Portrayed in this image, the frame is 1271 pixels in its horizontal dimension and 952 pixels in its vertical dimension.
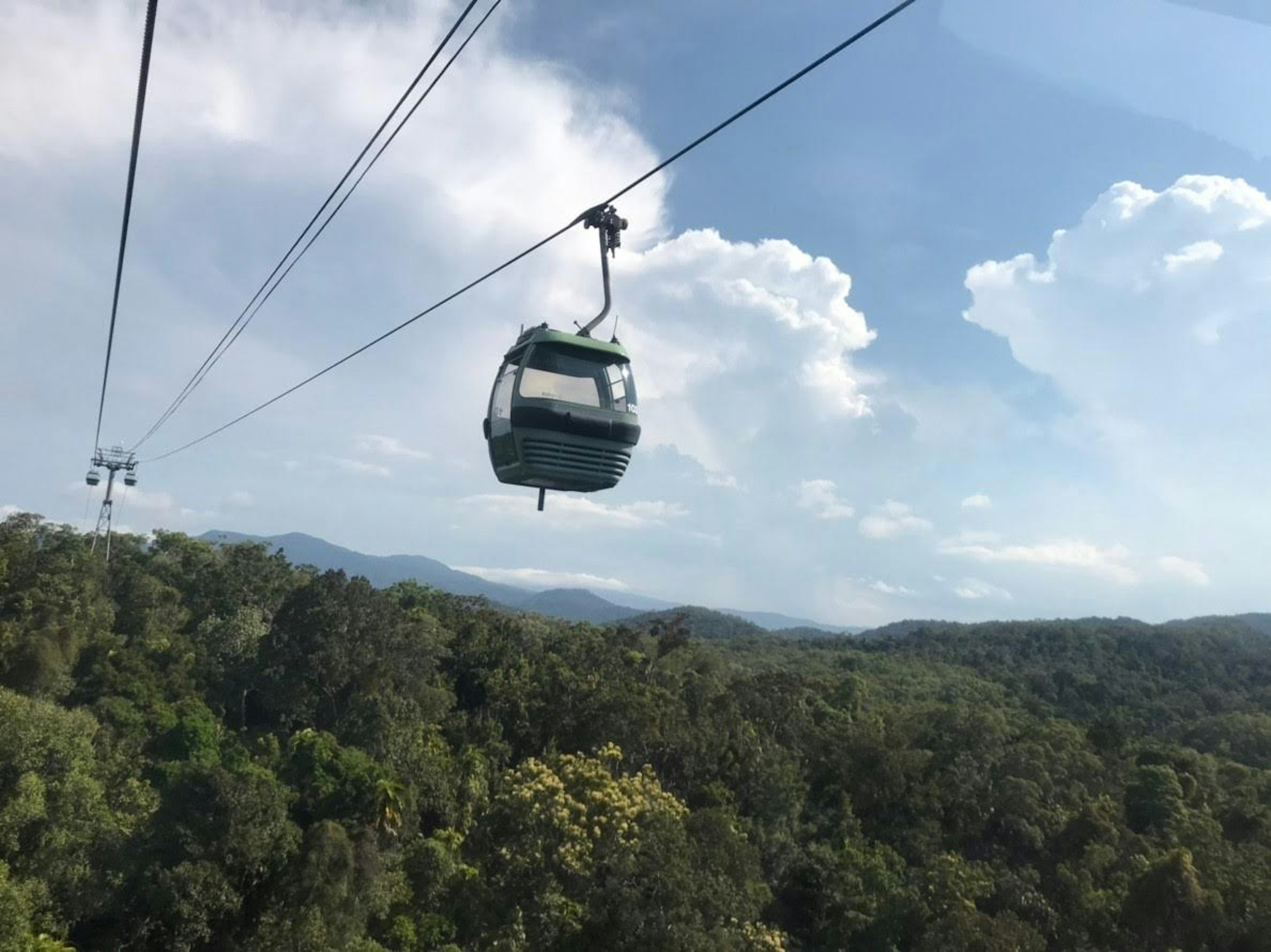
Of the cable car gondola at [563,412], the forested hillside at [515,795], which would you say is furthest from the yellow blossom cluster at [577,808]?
the cable car gondola at [563,412]

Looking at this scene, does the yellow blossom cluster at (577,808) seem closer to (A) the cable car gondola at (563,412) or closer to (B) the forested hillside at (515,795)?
(B) the forested hillside at (515,795)

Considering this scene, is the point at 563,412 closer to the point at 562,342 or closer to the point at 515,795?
the point at 562,342

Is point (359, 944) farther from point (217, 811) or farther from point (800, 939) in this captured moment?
point (800, 939)

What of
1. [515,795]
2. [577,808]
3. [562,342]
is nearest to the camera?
[562,342]

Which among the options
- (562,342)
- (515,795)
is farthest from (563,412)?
(515,795)

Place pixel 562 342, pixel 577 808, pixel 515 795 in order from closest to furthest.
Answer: pixel 562 342 < pixel 577 808 < pixel 515 795
